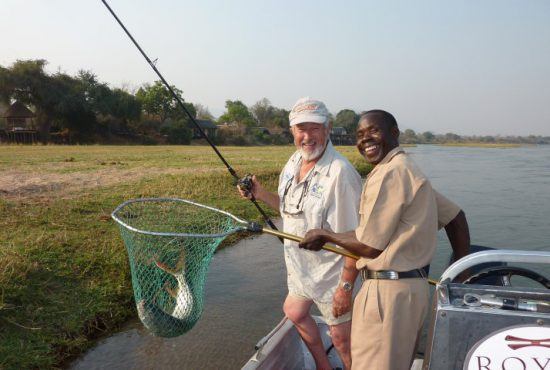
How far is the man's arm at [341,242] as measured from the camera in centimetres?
261

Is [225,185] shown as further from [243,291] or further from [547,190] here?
[547,190]

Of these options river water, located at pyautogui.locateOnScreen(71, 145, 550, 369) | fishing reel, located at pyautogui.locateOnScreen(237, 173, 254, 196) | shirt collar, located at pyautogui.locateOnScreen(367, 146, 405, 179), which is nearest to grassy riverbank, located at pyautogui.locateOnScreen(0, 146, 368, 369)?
river water, located at pyautogui.locateOnScreen(71, 145, 550, 369)

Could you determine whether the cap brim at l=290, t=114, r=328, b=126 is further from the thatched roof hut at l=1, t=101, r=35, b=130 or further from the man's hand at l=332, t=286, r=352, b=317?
the thatched roof hut at l=1, t=101, r=35, b=130

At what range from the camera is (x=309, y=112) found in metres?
3.38

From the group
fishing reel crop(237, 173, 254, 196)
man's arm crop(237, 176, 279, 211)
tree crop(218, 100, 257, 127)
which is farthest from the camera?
tree crop(218, 100, 257, 127)

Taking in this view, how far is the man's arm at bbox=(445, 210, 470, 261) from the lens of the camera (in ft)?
9.95

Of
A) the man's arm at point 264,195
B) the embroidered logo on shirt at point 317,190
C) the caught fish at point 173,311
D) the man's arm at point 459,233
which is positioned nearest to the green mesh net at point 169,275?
the caught fish at point 173,311

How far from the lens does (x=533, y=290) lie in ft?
7.05

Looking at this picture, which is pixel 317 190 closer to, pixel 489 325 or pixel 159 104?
pixel 489 325

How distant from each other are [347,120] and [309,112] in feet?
432

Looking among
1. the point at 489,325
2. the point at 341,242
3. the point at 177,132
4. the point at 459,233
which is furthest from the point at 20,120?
the point at 489,325

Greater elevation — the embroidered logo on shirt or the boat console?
the embroidered logo on shirt

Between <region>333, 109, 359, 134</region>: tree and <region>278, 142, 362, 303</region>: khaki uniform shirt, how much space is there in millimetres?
119280

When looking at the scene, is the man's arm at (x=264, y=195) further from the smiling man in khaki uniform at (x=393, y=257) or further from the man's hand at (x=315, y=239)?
the smiling man in khaki uniform at (x=393, y=257)
